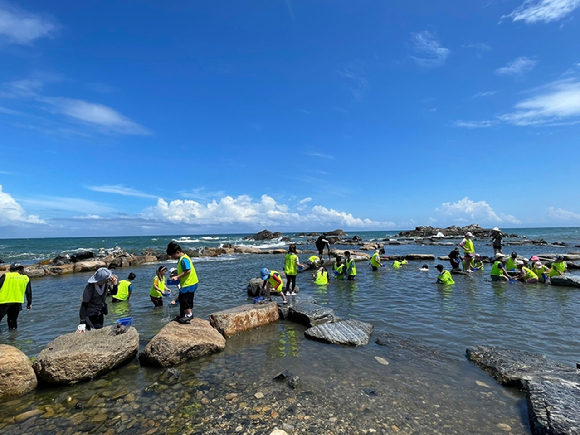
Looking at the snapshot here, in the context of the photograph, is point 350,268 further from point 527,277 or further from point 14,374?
point 14,374

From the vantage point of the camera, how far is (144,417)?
423cm

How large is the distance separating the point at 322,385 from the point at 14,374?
5035 millimetres

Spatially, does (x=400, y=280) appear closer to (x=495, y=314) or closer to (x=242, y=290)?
(x=495, y=314)

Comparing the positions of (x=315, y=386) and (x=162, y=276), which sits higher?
(x=162, y=276)

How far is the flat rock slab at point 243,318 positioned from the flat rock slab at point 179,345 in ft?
2.32

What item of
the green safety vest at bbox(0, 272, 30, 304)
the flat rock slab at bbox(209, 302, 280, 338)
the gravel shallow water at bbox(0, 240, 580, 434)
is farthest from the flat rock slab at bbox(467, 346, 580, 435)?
the green safety vest at bbox(0, 272, 30, 304)

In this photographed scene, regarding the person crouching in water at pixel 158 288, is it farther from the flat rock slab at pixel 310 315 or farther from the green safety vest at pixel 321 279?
the green safety vest at pixel 321 279

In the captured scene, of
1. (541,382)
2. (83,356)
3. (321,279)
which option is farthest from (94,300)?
(321,279)

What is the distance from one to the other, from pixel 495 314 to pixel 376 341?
4.78m

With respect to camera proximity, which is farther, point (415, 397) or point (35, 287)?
point (35, 287)

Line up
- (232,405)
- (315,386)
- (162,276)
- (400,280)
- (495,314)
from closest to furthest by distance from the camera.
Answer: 1. (232,405)
2. (315,386)
3. (495,314)
4. (162,276)
5. (400,280)

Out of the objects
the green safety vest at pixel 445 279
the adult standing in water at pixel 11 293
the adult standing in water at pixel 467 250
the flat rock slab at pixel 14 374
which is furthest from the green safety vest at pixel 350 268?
the flat rock slab at pixel 14 374

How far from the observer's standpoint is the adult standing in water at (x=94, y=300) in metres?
6.84

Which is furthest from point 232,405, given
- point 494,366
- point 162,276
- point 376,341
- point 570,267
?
point 570,267
